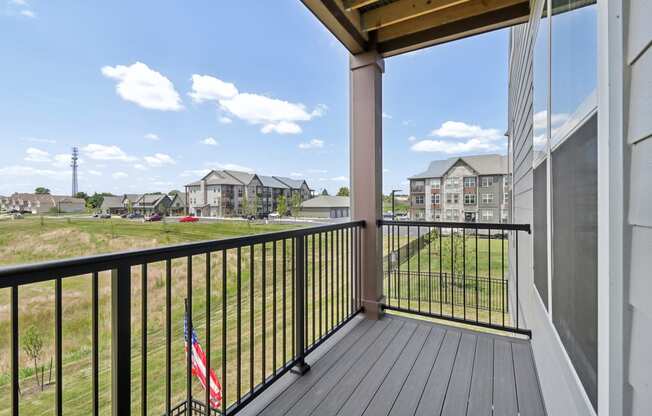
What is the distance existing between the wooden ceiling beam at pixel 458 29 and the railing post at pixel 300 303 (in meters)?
2.16

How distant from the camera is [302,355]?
204 cm

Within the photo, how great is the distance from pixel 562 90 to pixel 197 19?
5.95ft

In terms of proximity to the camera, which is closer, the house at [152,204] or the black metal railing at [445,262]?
the house at [152,204]

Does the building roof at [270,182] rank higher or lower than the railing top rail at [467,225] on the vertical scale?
higher

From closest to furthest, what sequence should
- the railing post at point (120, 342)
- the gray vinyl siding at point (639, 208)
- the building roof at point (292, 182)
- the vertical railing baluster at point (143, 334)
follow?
the gray vinyl siding at point (639, 208), the railing post at point (120, 342), the vertical railing baluster at point (143, 334), the building roof at point (292, 182)

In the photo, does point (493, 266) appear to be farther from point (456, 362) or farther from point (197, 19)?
point (197, 19)

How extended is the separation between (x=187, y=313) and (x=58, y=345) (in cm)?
50

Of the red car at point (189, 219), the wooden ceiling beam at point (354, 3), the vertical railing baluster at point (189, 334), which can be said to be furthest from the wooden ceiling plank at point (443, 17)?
the vertical railing baluster at point (189, 334)

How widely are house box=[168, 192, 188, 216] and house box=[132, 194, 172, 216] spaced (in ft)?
0.05

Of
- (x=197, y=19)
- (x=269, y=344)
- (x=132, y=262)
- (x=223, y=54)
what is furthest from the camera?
(x=269, y=344)

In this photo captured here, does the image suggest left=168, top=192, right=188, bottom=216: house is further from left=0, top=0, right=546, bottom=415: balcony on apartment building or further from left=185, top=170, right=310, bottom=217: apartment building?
left=0, top=0, right=546, bottom=415: balcony on apartment building

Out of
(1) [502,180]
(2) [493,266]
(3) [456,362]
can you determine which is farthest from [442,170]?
(3) [456,362]

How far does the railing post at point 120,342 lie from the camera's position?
3.55 feet

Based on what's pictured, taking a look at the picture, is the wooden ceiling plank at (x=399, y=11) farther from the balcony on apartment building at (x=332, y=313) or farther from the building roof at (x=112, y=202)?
the building roof at (x=112, y=202)
